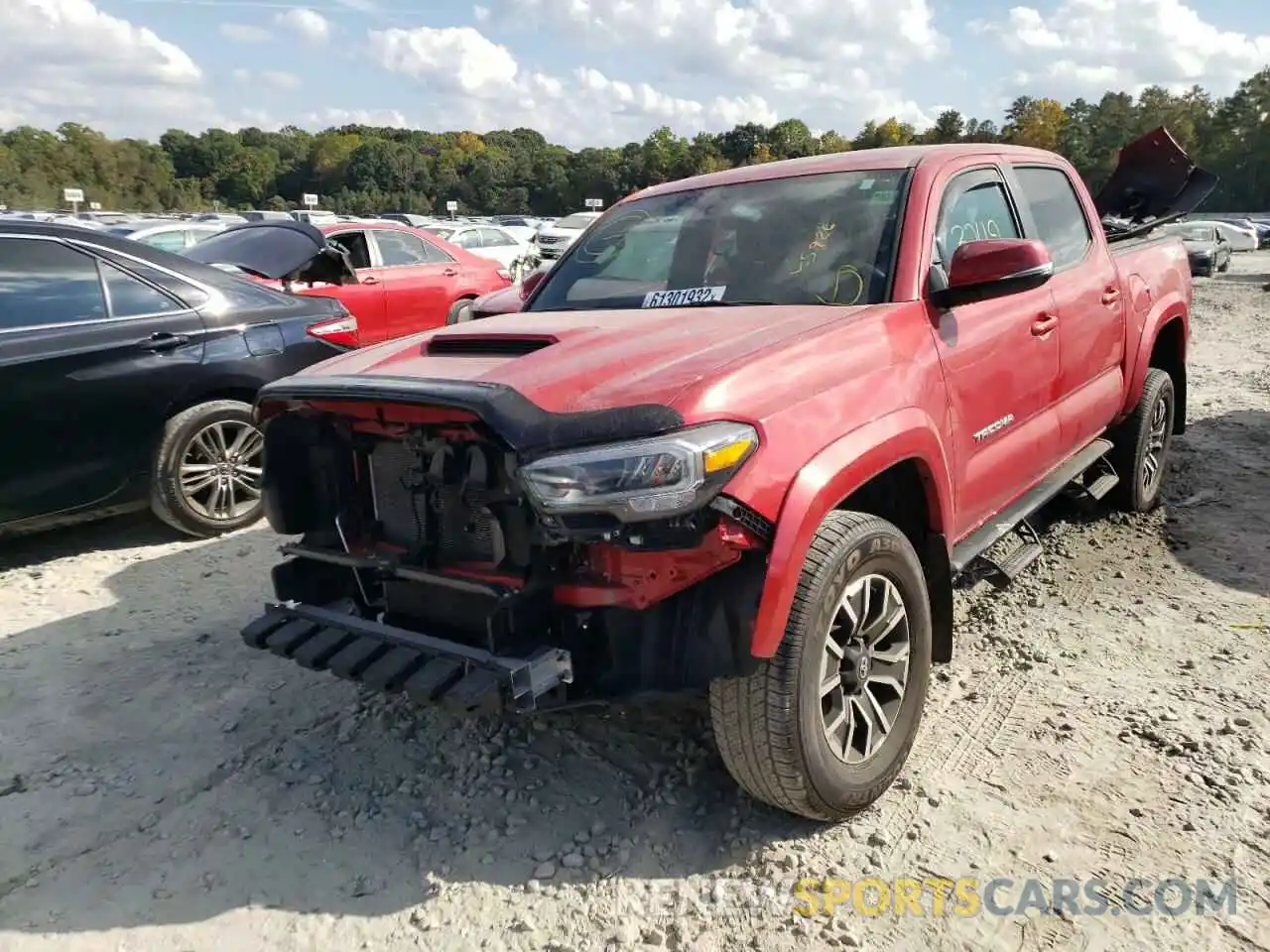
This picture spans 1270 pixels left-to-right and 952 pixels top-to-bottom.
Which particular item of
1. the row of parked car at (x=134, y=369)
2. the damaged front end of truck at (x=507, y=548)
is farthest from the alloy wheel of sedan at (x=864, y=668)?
the row of parked car at (x=134, y=369)

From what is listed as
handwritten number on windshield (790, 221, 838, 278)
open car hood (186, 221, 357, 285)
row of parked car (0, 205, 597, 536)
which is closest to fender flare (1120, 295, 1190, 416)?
handwritten number on windshield (790, 221, 838, 278)

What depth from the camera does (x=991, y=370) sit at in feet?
11.0

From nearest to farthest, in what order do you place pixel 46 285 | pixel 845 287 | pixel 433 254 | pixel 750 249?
pixel 845 287
pixel 750 249
pixel 46 285
pixel 433 254

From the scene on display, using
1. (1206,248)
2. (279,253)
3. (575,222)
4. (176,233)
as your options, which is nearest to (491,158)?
(575,222)

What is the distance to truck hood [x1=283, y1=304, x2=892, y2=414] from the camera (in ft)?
7.93

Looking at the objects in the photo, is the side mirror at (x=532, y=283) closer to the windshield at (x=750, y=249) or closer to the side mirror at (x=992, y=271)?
the windshield at (x=750, y=249)

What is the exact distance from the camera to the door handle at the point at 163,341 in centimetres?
488

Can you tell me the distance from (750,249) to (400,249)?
6.81m

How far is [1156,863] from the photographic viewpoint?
2496mm

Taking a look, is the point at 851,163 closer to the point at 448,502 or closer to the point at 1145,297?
the point at 448,502

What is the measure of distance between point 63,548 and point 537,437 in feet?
13.4

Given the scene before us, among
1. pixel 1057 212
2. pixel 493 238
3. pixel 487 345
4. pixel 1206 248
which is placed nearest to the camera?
pixel 487 345

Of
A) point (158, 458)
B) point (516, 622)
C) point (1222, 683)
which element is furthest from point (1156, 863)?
point (158, 458)

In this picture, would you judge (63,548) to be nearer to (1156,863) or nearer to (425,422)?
(425,422)
